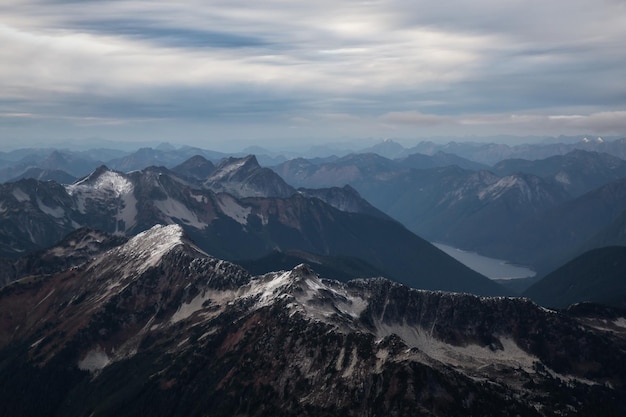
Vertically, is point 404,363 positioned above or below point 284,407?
above

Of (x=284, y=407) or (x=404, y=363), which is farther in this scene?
(x=284, y=407)

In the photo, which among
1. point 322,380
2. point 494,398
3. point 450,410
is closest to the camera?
point 450,410

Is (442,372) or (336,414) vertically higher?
(442,372)

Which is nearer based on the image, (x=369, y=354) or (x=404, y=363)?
(x=404, y=363)

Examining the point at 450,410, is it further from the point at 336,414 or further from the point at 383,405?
the point at 336,414

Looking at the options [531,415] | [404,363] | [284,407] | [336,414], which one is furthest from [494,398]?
[284,407]

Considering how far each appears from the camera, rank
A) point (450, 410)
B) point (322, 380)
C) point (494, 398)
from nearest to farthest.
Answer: point (450, 410) < point (494, 398) < point (322, 380)

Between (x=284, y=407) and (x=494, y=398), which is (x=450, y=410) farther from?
(x=284, y=407)

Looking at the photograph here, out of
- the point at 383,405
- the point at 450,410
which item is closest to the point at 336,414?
the point at 383,405
